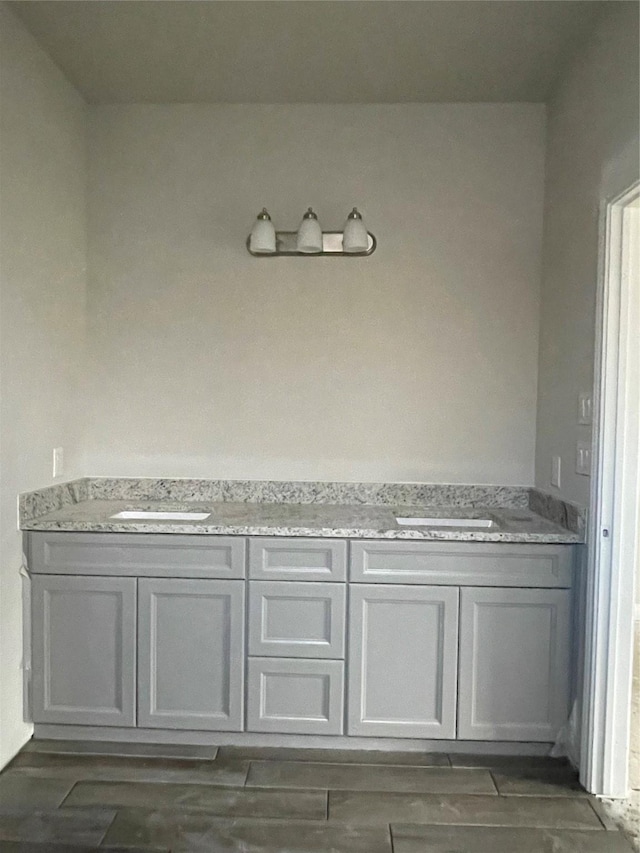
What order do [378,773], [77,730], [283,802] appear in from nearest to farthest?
[283,802] < [378,773] < [77,730]

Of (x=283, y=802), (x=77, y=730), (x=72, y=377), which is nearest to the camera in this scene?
(x=283, y=802)

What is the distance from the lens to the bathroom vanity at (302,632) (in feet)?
7.49

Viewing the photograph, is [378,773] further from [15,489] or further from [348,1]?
[348,1]

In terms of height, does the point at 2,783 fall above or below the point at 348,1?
below

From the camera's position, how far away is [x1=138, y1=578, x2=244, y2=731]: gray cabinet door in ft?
Answer: 7.62

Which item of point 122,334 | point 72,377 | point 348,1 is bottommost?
point 72,377

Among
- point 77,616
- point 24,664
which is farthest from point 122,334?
point 24,664

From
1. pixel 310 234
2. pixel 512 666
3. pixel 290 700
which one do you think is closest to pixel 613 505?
pixel 512 666

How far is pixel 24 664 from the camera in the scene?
234 cm

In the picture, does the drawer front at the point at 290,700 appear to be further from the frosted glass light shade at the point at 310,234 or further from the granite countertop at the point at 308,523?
the frosted glass light shade at the point at 310,234

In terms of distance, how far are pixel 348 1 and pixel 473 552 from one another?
1.91 m

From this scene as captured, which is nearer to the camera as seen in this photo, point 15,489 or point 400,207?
point 15,489

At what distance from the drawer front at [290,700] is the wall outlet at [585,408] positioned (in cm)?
130

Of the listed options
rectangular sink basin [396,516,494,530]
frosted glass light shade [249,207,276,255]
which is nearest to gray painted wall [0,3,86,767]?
frosted glass light shade [249,207,276,255]
